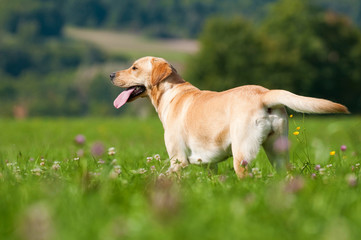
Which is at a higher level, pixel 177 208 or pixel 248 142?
pixel 177 208

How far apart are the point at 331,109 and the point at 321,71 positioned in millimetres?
50793

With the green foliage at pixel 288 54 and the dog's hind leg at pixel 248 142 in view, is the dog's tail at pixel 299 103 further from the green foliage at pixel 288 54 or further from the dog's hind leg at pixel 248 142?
the green foliage at pixel 288 54

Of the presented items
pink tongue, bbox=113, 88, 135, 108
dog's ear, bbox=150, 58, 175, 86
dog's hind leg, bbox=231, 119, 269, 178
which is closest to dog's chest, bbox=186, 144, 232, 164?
dog's hind leg, bbox=231, 119, 269, 178

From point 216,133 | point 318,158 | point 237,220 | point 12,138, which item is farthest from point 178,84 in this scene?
point 12,138

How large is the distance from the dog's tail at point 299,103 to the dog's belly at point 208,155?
72 cm

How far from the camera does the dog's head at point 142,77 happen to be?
21.2 feet

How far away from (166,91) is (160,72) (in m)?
0.25

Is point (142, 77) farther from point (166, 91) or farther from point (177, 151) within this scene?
point (177, 151)

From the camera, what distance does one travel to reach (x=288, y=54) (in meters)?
50.3

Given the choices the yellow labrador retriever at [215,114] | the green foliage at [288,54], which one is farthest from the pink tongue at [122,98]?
the green foliage at [288,54]

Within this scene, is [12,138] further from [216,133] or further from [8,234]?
[8,234]

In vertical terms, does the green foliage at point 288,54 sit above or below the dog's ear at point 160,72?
below

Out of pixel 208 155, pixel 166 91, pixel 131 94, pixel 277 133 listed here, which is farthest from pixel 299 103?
pixel 131 94

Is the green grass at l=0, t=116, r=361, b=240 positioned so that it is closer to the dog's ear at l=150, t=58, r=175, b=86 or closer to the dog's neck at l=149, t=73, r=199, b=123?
the dog's neck at l=149, t=73, r=199, b=123
